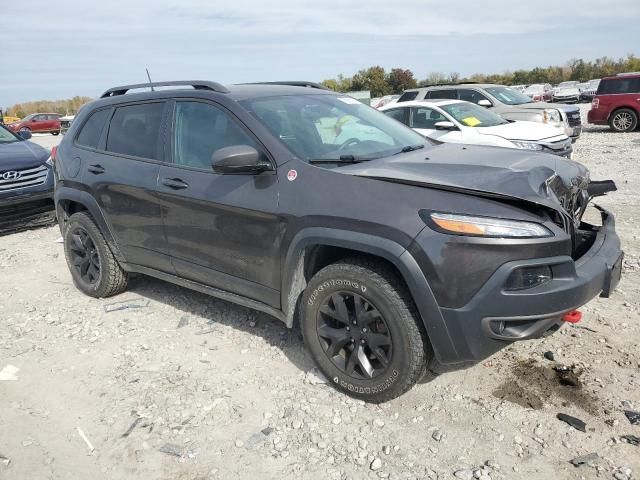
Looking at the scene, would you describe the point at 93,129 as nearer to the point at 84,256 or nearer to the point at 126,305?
the point at 84,256

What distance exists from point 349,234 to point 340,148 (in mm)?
815

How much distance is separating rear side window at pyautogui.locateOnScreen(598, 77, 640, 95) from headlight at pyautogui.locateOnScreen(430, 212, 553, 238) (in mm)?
16767

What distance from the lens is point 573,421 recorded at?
289 centimetres

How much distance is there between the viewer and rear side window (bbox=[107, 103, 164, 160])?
4.11m

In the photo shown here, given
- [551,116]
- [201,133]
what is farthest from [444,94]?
[201,133]

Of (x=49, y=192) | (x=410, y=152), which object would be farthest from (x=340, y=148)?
(x=49, y=192)

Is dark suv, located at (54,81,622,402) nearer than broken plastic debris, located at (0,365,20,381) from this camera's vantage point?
Yes

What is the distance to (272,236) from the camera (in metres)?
3.29

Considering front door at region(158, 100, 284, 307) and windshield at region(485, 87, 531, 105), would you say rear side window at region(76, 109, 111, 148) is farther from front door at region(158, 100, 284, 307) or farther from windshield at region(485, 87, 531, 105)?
windshield at region(485, 87, 531, 105)

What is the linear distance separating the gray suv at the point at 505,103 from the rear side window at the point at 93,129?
32.2ft

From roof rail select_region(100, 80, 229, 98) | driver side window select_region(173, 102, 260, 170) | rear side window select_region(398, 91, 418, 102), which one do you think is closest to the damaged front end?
driver side window select_region(173, 102, 260, 170)

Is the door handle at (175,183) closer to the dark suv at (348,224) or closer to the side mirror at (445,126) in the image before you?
the dark suv at (348,224)

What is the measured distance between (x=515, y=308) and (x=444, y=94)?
1172cm

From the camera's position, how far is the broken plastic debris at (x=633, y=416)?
2857mm
